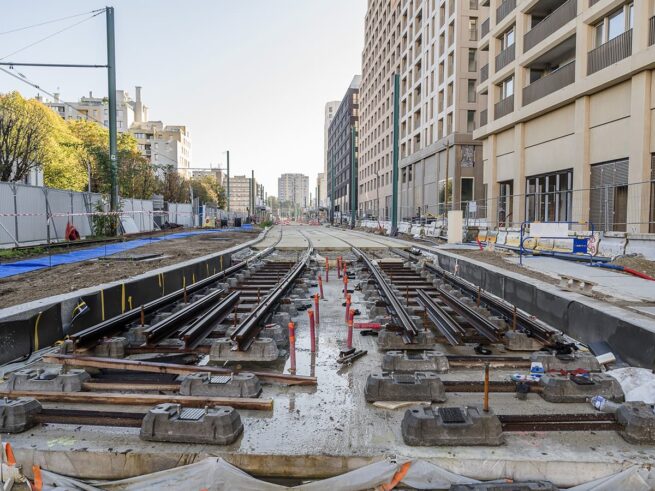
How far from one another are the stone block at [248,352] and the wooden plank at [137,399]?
1356 millimetres

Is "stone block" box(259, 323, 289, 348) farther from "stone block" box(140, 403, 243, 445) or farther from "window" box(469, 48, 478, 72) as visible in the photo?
"window" box(469, 48, 478, 72)

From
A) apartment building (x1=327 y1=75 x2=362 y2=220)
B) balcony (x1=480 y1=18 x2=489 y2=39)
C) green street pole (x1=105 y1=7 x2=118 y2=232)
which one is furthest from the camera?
apartment building (x1=327 y1=75 x2=362 y2=220)

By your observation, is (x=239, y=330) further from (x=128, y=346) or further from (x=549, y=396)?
(x=549, y=396)

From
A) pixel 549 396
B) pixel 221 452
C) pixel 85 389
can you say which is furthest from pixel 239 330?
pixel 549 396

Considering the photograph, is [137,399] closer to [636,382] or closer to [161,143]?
[636,382]

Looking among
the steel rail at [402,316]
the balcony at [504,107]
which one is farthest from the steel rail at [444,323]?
the balcony at [504,107]

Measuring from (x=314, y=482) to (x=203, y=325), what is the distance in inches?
155

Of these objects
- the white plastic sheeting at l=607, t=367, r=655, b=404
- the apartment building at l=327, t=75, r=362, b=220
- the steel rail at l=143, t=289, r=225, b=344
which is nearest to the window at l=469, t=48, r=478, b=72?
the steel rail at l=143, t=289, r=225, b=344

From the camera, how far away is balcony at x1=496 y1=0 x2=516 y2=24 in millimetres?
28825

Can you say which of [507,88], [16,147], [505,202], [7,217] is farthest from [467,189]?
[7,217]

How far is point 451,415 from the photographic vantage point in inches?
144

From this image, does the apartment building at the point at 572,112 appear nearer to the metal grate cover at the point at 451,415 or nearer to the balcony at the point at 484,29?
the balcony at the point at 484,29

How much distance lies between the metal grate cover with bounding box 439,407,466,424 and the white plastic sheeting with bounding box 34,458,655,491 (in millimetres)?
389

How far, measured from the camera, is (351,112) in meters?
119
